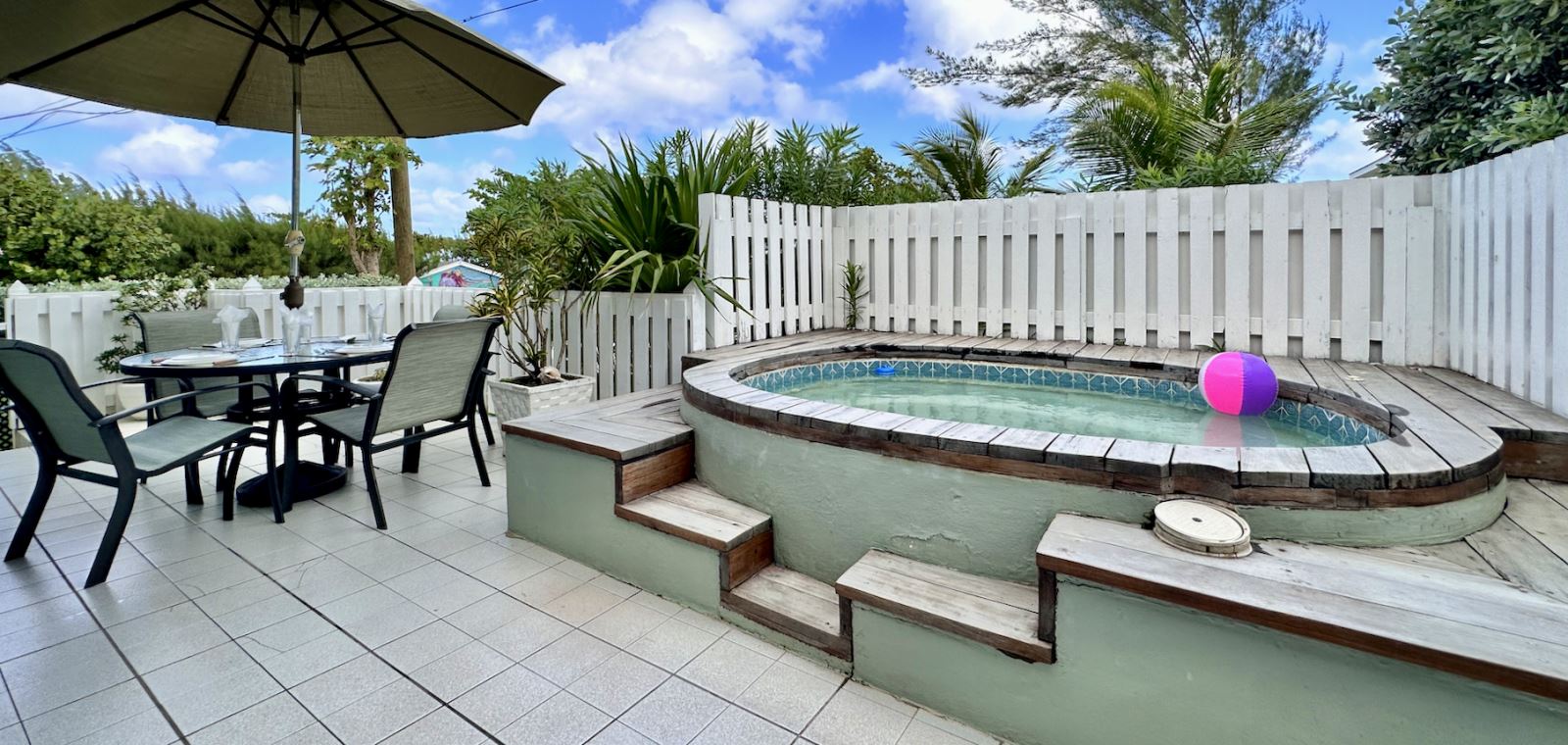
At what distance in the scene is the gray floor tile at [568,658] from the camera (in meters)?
1.85

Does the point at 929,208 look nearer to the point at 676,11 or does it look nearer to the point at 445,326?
the point at 445,326

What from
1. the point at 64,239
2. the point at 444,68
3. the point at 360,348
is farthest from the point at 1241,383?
the point at 64,239

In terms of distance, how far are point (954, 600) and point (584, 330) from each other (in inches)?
136

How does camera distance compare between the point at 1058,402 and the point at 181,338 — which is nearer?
the point at 1058,402

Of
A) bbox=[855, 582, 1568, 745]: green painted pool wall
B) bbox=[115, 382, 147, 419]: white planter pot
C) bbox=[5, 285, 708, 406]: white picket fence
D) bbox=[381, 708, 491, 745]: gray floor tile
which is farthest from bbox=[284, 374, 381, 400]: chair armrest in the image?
bbox=[115, 382, 147, 419]: white planter pot

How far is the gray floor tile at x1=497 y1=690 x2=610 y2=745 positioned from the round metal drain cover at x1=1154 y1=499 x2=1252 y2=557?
4.46ft

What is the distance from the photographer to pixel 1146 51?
556 inches

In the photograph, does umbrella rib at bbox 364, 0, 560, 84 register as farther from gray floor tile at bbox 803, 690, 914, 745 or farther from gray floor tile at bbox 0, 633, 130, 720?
gray floor tile at bbox 803, 690, 914, 745

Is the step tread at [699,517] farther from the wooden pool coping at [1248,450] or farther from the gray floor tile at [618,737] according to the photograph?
the gray floor tile at [618,737]

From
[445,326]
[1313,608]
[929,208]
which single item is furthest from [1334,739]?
[929,208]

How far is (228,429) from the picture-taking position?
279 cm

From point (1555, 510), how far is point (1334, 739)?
3.70 ft

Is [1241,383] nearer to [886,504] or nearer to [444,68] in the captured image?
[886,504]

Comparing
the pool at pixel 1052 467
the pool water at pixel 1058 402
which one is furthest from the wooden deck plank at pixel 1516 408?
the pool water at pixel 1058 402
